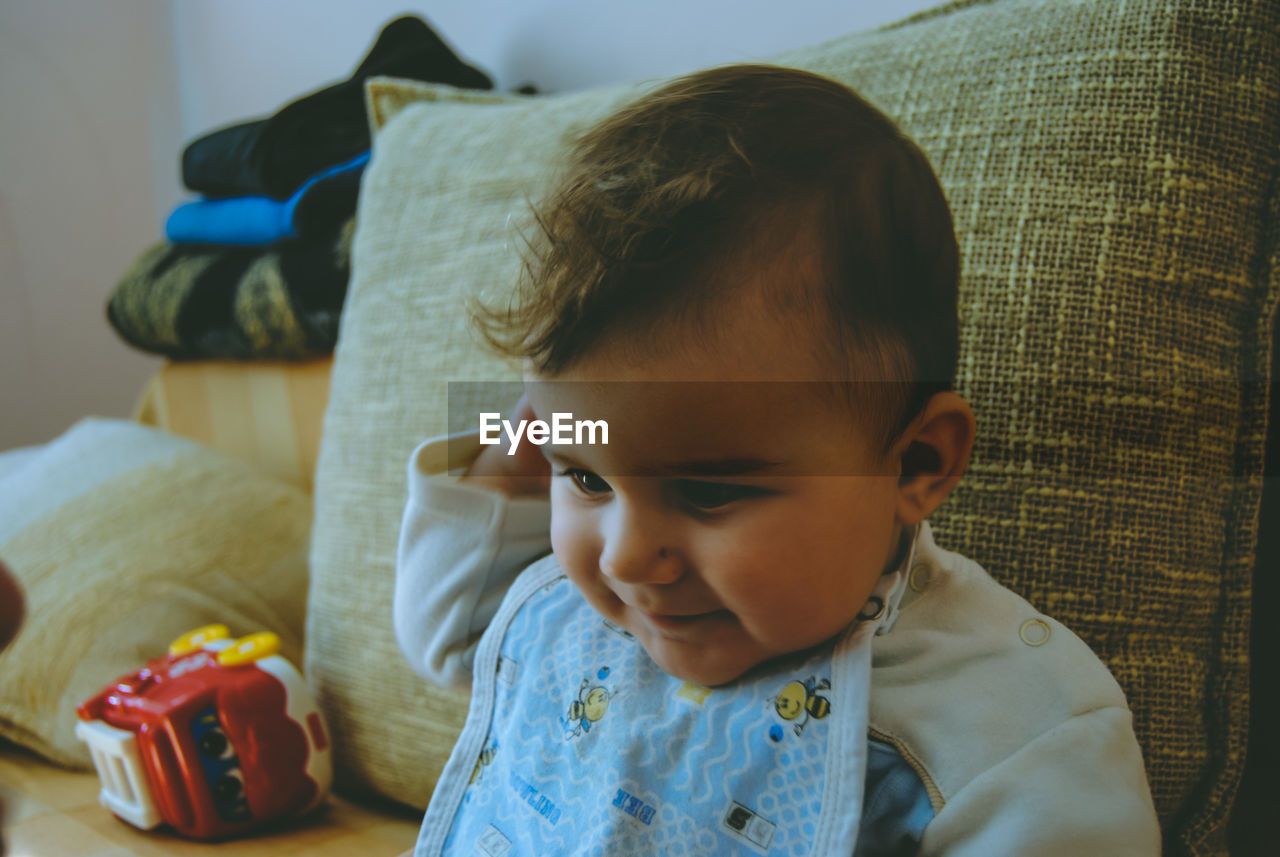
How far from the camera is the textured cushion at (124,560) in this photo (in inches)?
28.3

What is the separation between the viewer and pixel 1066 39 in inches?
18.8

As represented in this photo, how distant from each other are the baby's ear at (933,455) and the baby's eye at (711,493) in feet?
0.25

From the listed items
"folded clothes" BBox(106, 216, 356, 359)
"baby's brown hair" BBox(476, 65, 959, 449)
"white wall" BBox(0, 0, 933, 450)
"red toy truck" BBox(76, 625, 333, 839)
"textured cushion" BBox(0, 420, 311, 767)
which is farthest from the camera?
"white wall" BBox(0, 0, 933, 450)

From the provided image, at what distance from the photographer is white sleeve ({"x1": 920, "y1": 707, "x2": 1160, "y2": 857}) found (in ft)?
1.10

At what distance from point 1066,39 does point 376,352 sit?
0.49 metres

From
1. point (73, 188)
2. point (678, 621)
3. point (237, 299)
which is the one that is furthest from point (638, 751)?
point (73, 188)

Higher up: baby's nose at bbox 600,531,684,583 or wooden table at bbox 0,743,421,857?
baby's nose at bbox 600,531,684,583

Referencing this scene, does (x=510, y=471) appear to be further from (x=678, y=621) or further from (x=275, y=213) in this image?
(x=275, y=213)

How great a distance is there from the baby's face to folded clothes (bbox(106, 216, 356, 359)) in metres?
0.72

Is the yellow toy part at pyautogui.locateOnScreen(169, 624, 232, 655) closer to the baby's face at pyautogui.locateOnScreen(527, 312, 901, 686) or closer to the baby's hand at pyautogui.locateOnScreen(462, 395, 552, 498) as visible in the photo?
the baby's hand at pyautogui.locateOnScreen(462, 395, 552, 498)

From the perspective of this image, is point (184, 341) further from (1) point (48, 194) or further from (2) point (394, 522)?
(2) point (394, 522)

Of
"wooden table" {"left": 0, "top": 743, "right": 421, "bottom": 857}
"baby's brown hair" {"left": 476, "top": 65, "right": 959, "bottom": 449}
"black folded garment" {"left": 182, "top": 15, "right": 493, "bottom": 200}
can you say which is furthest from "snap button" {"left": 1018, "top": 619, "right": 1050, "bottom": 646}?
"black folded garment" {"left": 182, "top": 15, "right": 493, "bottom": 200}

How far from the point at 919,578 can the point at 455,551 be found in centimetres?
27

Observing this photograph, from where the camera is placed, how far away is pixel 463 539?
536 millimetres
